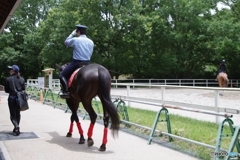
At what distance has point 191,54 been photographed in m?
39.7

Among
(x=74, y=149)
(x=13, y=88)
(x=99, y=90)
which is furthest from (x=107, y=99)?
(x=13, y=88)

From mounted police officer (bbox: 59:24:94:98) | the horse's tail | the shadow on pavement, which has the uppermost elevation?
mounted police officer (bbox: 59:24:94:98)

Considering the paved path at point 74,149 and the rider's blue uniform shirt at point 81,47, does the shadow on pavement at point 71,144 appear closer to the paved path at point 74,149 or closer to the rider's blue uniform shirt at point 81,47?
the paved path at point 74,149

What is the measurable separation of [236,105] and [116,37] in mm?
Answer: 27137

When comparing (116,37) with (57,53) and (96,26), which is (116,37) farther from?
(57,53)

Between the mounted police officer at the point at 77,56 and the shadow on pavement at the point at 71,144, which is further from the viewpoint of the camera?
the mounted police officer at the point at 77,56

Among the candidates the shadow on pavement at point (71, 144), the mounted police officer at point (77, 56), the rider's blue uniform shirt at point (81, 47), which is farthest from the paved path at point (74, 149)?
the rider's blue uniform shirt at point (81, 47)

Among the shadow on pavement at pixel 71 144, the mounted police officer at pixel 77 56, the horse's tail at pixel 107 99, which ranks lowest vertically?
the shadow on pavement at pixel 71 144

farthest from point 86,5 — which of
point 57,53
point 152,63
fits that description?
point 152,63

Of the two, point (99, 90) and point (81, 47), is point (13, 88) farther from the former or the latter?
point (99, 90)

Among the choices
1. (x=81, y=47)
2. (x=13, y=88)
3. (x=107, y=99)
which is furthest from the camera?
(x=13, y=88)

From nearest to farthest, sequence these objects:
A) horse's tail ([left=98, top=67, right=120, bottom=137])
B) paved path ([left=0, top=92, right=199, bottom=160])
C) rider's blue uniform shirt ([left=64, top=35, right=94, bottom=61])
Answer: paved path ([left=0, top=92, right=199, bottom=160]) → horse's tail ([left=98, top=67, right=120, bottom=137]) → rider's blue uniform shirt ([left=64, top=35, right=94, bottom=61])

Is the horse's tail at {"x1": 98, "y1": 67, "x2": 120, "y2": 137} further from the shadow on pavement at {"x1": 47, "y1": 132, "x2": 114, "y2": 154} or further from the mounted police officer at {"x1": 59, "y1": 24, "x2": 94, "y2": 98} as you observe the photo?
the mounted police officer at {"x1": 59, "y1": 24, "x2": 94, "y2": 98}

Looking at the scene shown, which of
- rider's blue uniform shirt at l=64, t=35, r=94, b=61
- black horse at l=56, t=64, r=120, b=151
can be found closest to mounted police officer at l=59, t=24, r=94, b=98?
rider's blue uniform shirt at l=64, t=35, r=94, b=61
